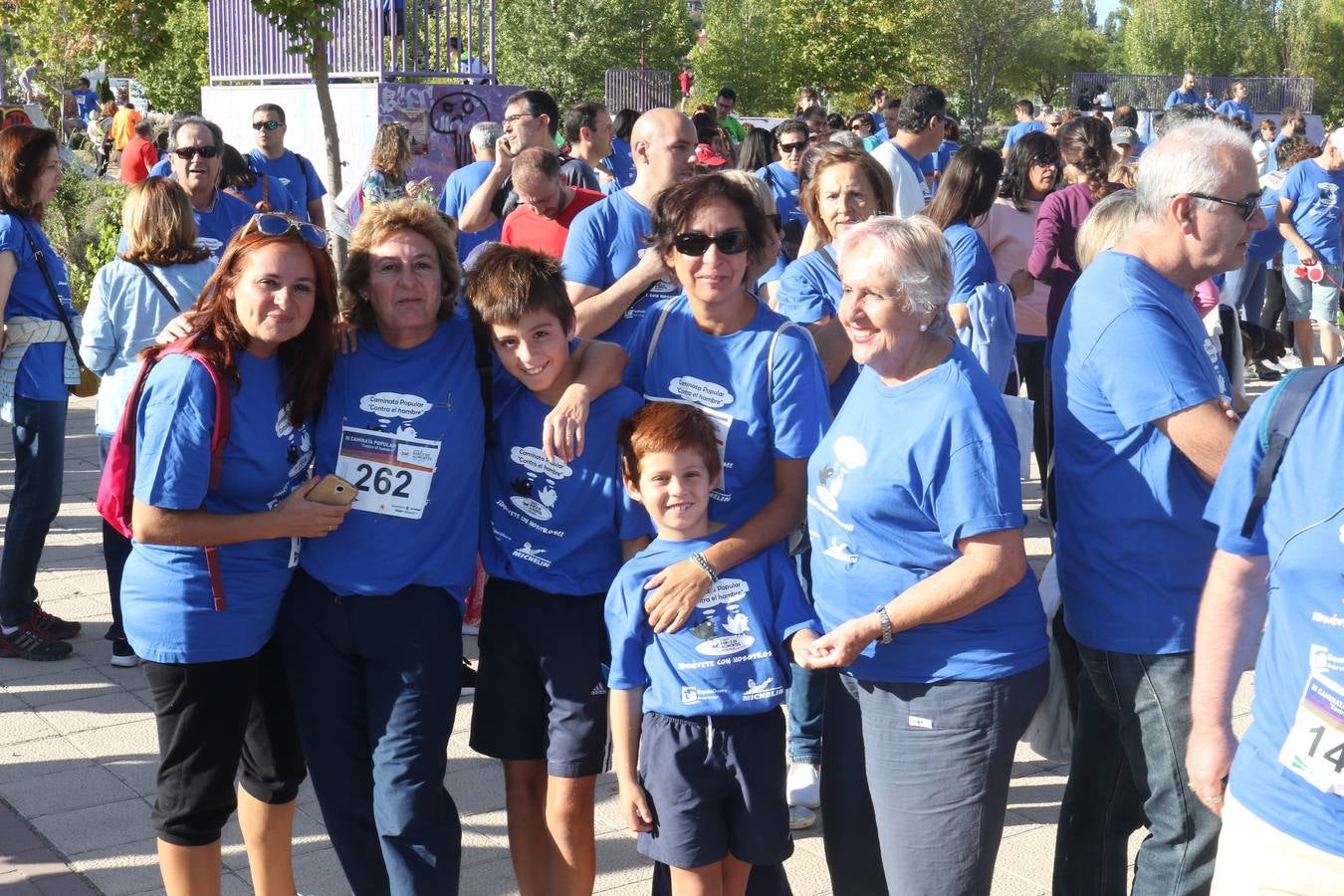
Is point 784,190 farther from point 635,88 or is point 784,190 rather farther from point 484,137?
point 635,88

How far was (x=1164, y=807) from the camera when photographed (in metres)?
2.81

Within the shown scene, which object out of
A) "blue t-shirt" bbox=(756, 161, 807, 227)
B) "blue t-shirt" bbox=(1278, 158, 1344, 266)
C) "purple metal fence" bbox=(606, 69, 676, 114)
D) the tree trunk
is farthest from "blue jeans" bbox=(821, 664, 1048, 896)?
"purple metal fence" bbox=(606, 69, 676, 114)

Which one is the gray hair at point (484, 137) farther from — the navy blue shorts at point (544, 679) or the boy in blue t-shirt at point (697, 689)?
the boy in blue t-shirt at point (697, 689)

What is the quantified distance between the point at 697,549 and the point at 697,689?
0.31 m

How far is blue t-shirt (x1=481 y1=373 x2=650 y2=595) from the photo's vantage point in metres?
3.25

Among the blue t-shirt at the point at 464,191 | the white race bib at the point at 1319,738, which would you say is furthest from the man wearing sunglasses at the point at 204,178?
the white race bib at the point at 1319,738

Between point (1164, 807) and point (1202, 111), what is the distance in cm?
707

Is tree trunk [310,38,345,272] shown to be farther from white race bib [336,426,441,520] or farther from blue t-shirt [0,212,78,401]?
white race bib [336,426,441,520]

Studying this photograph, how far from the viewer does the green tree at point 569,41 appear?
46.6 meters

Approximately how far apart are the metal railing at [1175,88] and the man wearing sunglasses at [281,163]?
103 ft

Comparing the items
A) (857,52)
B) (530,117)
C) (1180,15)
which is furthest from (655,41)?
(530,117)

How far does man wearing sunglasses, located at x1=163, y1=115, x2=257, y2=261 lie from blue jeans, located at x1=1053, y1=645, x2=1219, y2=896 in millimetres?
4279

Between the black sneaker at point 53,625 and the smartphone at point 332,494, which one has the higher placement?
the smartphone at point 332,494

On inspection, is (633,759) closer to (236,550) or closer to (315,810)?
(236,550)
